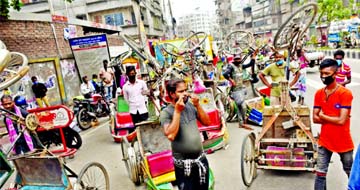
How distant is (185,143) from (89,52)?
11.6m

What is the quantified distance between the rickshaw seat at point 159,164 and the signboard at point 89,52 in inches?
386

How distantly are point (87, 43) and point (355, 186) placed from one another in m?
13.0

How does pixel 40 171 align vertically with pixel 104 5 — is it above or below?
below

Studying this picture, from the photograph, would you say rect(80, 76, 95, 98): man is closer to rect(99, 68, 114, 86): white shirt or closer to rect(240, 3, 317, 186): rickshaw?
rect(99, 68, 114, 86): white shirt

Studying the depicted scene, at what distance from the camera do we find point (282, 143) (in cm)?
465

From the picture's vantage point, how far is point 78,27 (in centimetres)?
1523

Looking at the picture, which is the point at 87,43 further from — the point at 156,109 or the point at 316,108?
the point at 316,108

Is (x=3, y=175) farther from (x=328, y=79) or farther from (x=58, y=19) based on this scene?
(x=58, y=19)

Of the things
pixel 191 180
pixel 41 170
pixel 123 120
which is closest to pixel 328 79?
pixel 191 180

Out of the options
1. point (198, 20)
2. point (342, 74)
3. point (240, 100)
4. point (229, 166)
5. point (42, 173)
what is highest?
point (198, 20)

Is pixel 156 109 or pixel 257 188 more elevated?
pixel 156 109

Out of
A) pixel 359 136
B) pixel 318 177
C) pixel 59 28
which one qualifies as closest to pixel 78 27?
pixel 59 28

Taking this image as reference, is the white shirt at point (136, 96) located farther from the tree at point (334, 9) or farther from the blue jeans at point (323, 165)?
the tree at point (334, 9)

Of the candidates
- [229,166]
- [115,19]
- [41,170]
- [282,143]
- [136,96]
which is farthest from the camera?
[115,19]
